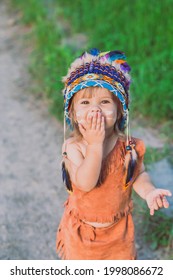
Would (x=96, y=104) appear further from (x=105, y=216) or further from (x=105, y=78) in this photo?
(x=105, y=216)

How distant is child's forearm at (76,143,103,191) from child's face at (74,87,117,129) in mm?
112

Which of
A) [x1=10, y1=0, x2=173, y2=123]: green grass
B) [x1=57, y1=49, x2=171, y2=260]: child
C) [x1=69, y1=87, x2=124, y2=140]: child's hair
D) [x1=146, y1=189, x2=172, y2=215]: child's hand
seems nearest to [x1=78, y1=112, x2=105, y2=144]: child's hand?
[x1=57, y1=49, x2=171, y2=260]: child

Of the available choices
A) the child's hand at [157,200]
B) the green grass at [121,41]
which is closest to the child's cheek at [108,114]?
the child's hand at [157,200]

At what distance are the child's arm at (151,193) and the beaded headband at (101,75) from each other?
0.93ft

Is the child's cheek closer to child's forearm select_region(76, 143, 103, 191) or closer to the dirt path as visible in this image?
child's forearm select_region(76, 143, 103, 191)

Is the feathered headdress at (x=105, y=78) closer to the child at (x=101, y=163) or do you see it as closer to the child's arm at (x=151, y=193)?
the child at (x=101, y=163)

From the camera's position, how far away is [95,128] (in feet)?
7.29

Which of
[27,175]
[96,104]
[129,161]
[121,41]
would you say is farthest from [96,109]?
[121,41]

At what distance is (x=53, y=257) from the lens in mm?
3426

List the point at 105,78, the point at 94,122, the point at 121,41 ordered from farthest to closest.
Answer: the point at 121,41, the point at 105,78, the point at 94,122

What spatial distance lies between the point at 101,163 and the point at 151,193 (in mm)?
269

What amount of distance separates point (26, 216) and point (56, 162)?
66 centimetres

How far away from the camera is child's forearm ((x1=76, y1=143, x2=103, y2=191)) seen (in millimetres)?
2252

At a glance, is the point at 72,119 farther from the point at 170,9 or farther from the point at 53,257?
the point at 170,9
